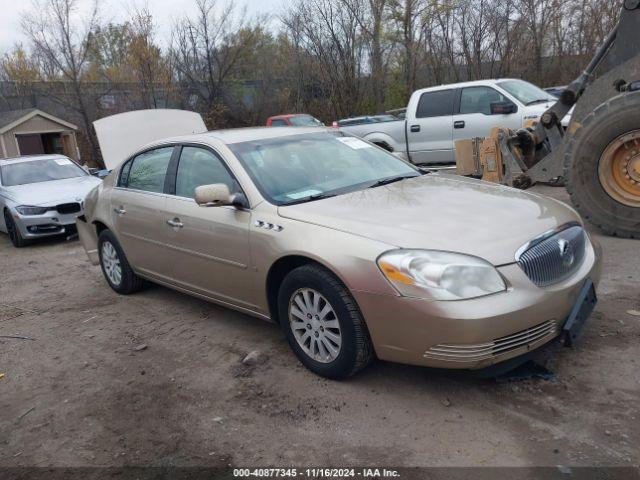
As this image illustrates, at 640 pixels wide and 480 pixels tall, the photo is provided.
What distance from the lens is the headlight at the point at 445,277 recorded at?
9.61 feet

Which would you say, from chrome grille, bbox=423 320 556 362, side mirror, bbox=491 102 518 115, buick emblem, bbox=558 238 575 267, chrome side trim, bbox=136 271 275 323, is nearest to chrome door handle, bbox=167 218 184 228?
chrome side trim, bbox=136 271 275 323

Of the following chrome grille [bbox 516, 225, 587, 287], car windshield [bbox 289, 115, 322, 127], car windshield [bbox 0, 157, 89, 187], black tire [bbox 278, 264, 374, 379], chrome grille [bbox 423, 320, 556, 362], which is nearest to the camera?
chrome grille [bbox 423, 320, 556, 362]

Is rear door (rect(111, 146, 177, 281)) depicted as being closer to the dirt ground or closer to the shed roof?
the dirt ground

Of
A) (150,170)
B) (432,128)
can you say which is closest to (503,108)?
(432,128)

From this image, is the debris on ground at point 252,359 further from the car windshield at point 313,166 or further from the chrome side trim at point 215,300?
the car windshield at point 313,166

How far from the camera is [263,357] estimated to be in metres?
4.02

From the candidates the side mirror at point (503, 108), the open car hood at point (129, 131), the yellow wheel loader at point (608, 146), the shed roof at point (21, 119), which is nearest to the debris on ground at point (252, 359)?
the yellow wheel loader at point (608, 146)

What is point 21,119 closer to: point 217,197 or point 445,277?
point 217,197

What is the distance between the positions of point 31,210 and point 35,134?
65.1 feet

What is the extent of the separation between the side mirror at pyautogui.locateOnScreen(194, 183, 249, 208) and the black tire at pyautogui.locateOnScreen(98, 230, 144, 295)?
2068mm

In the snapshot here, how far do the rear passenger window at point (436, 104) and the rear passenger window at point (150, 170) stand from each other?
6.70 meters

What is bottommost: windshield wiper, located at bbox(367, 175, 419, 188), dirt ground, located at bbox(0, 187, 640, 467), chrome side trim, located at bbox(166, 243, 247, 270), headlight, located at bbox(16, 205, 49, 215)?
dirt ground, located at bbox(0, 187, 640, 467)

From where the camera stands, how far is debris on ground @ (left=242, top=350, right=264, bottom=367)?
3949mm

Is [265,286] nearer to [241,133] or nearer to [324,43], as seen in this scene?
[241,133]
